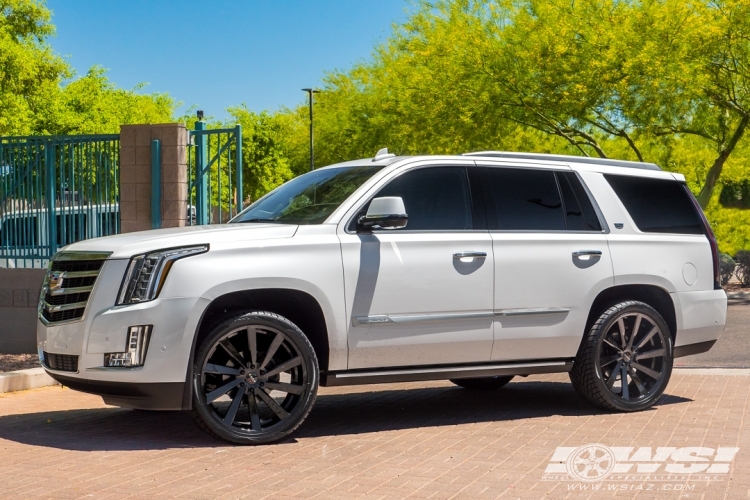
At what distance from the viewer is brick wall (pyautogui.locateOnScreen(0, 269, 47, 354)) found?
13203 millimetres

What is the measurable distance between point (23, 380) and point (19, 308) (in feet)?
9.61

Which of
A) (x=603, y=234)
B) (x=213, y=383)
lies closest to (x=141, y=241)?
(x=213, y=383)

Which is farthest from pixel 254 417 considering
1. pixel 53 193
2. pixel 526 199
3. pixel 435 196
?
pixel 53 193

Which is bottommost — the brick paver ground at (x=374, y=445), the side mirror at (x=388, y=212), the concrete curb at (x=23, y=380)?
the concrete curb at (x=23, y=380)

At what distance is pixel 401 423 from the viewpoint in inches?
332

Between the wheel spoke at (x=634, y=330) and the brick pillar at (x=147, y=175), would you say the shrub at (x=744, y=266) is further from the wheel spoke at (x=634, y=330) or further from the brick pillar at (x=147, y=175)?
the wheel spoke at (x=634, y=330)

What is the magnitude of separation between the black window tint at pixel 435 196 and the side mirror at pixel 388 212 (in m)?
0.40

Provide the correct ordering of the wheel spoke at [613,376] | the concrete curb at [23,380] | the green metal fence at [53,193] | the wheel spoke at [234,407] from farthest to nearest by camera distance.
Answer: the green metal fence at [53,193] → the concrete curb at [23,380] → the wheel spoke at [613,376] → the wheel spoke at [234,407]

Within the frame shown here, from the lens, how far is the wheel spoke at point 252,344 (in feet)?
23.8

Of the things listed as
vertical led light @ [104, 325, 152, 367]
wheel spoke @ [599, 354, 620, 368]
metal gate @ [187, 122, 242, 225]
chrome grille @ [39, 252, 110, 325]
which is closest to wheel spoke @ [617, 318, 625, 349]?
wheel spoke @ [599, 354, 620, 368]

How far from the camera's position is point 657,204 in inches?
368

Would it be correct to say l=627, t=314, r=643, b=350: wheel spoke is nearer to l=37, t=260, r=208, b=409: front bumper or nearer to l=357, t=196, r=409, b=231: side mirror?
l=357, t=196, r=409, b=231: side mirror

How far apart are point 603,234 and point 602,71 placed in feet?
62.9

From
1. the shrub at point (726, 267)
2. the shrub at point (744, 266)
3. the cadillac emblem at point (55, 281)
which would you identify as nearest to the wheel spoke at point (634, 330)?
the cadillac emblem at point (55, 281)
